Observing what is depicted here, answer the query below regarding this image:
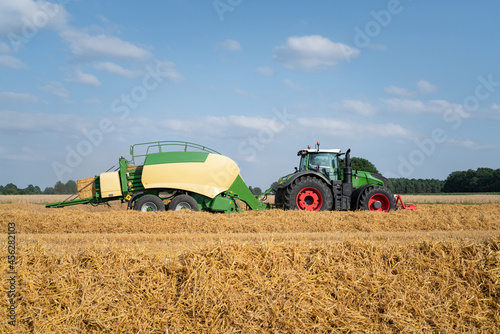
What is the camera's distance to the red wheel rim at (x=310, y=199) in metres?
11.3

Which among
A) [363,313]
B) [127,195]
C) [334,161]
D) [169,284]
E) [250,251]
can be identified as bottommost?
[363,313]

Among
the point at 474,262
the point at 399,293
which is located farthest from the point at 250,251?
the point at 474,262

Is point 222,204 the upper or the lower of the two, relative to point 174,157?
lower

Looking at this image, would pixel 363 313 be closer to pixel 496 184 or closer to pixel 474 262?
pixel 474 262

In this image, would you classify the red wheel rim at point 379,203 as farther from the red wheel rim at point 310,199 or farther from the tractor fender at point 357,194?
the red wheel rim at point 310,199

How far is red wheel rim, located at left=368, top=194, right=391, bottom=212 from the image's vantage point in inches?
448

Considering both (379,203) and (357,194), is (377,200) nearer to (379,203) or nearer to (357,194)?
(379,203)

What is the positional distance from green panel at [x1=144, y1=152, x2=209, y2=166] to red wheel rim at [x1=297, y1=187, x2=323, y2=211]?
136 inches

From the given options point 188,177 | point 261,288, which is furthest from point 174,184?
point 261,288

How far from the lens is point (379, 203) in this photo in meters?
11.4

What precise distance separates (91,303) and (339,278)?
9.36ft

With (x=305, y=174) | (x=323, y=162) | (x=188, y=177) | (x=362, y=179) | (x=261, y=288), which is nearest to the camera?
(x=261, y=288)

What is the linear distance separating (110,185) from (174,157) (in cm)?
232

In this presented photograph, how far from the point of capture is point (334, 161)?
39.1 ft
